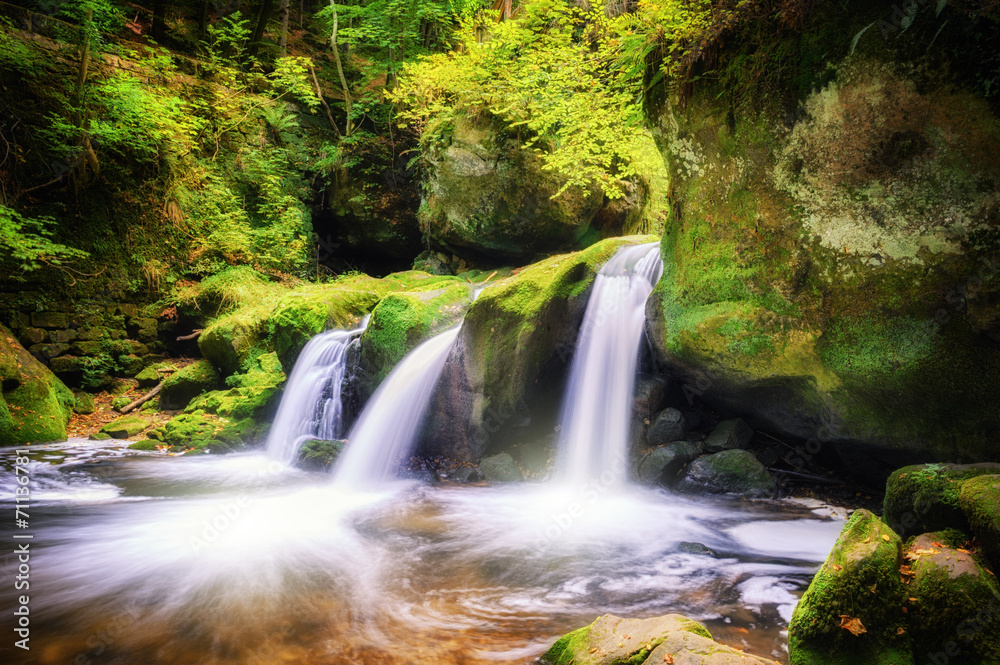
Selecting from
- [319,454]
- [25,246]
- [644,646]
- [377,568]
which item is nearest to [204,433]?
[319,454]

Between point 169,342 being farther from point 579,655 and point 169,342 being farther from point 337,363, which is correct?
point 579,655

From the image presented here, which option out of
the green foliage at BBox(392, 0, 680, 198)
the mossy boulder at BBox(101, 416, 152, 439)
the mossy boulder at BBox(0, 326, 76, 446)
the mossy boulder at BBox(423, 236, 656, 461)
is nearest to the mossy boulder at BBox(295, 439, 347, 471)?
the mossy boulder at BBox(423, 236, 656, 461)

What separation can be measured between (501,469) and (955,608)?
5.31 meters

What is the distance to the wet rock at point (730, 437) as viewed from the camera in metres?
6.19

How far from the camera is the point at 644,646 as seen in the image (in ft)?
7.42

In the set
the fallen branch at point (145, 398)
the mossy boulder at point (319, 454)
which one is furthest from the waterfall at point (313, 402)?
the fallen branch at point (145, 398)

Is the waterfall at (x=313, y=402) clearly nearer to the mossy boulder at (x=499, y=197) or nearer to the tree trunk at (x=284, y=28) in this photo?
the mossy boulder at (x=499, y=197)

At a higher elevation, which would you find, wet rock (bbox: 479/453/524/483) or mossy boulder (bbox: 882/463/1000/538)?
mossy boulder (bbox: 882/463/1000/538)

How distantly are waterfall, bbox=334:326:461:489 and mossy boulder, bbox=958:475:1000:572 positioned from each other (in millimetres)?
5994

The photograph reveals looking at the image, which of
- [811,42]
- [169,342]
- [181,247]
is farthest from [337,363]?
[811,42]

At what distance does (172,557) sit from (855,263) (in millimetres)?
6850

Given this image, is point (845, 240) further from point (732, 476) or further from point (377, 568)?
point (377, 568)

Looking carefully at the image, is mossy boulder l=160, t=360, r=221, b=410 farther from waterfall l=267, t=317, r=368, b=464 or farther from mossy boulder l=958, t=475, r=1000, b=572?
mossy boulder l=958, t=475, r=1000, b=572

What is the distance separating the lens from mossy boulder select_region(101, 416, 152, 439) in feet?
29.9
